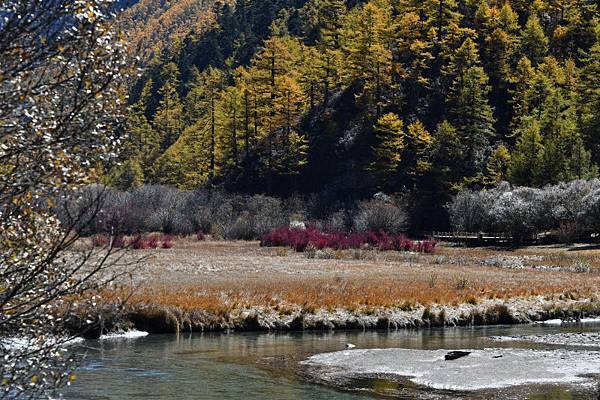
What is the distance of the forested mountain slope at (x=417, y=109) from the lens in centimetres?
9050

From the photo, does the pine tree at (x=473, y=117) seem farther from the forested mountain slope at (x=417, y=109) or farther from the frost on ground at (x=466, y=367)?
the frost on ground at (x=466, y=367)

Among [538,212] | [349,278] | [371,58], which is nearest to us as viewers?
[349,278]

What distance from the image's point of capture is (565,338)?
27875 millimetres

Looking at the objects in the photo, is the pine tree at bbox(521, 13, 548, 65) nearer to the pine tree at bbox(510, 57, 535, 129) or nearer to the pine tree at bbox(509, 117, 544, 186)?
the pine tree at bbox(510, 57, 535, 129)

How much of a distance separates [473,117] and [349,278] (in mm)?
57756

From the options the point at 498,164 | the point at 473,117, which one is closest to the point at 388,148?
the point at 473,117

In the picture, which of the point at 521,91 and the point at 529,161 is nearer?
the point at 529,161

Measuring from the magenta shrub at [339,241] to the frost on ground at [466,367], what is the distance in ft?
127

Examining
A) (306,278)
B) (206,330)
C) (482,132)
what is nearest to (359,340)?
(206,330)

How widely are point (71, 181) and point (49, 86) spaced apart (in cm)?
97

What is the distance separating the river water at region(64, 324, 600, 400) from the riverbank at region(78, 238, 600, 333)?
1194 millimetres

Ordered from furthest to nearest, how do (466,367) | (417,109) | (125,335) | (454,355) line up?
(417,109) → (125,335) → (454,355) → (466,367)

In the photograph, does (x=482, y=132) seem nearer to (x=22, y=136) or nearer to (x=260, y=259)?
(x=260, y=259)

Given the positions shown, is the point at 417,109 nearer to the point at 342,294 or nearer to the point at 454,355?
the point at 342,294
